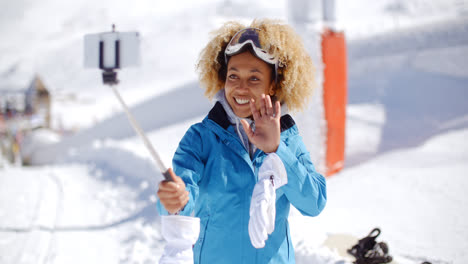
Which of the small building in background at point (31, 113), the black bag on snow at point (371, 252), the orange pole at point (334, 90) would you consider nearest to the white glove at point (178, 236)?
the black bag on snow at point (371, 252)

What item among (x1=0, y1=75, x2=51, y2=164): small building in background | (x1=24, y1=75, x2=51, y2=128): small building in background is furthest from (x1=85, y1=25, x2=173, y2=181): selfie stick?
(x1=24, y1=75, x2=51, y2=128): small building in background

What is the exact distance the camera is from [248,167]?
1.20 meters

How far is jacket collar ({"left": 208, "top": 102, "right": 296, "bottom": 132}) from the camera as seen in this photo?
1.24 metres

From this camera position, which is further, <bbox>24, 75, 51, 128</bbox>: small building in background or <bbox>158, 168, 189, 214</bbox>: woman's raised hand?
<bbox>24, 75, 51, 128</bbox>: small building in background

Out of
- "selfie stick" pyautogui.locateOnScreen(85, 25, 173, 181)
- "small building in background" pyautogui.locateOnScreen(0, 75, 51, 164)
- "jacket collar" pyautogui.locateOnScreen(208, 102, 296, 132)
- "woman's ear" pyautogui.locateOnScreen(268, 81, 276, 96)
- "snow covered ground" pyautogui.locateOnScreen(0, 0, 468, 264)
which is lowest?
"small building in background" pyautogui.locateOnScreen(0, 75, 51, 164)

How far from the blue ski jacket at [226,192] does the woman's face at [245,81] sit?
3.4 inches

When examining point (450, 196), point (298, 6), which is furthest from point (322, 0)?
point (450, 196)

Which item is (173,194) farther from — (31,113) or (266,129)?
(31,113)

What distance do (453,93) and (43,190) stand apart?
24.2 feet

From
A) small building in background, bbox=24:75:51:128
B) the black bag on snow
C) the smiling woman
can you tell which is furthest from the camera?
small building in background, bbox=24:75:51:128

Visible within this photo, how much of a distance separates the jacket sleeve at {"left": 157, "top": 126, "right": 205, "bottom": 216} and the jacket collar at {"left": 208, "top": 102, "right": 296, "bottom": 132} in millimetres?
83

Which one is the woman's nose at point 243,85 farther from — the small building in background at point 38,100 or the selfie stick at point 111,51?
the small building in background at point 38,100

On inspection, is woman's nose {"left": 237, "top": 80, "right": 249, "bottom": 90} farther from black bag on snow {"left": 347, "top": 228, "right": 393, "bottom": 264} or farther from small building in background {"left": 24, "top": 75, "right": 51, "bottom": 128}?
small building in background {"left": 24, "top": 75, "right": 51, "bottom": 128}

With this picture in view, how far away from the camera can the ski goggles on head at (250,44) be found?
128cm
